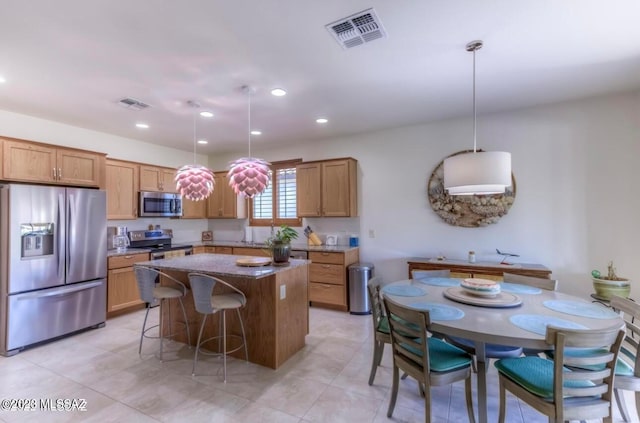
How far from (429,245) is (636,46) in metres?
2.88

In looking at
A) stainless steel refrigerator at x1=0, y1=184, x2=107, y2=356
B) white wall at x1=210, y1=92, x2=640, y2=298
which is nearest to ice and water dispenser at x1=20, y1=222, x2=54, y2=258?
stainless steel refrigerator at x1=0, y1=184, x2=107, y2=356

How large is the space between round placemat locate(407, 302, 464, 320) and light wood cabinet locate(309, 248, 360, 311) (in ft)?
7.46

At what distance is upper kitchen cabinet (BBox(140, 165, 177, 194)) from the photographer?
4848 mm

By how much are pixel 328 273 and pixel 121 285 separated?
2.99 metres

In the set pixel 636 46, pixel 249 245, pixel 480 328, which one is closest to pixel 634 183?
pixel 636 46

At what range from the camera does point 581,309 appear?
6.47 ft

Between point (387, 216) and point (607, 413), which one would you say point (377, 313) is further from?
point (387, 216)

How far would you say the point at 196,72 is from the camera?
8.89 feet

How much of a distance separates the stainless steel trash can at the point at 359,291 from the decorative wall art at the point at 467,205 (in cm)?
142

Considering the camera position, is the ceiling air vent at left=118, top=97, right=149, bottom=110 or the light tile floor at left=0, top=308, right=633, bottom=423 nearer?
the light tile floor at left=0, top=308, right=633, bottom=423

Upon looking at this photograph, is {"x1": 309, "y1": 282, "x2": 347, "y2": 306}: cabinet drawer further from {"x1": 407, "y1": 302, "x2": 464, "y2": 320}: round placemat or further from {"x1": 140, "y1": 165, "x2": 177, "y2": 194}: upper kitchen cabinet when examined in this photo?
{"x1": 140, "y1": 165, "x2": 177, "y2": 194}: upper kitchen cabinet

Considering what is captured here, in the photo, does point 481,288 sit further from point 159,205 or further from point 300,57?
point 159,205

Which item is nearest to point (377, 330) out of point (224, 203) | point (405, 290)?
point (405, 290)

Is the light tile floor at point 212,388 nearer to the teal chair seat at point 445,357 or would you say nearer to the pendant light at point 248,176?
the teal chair seat at point 445,357
